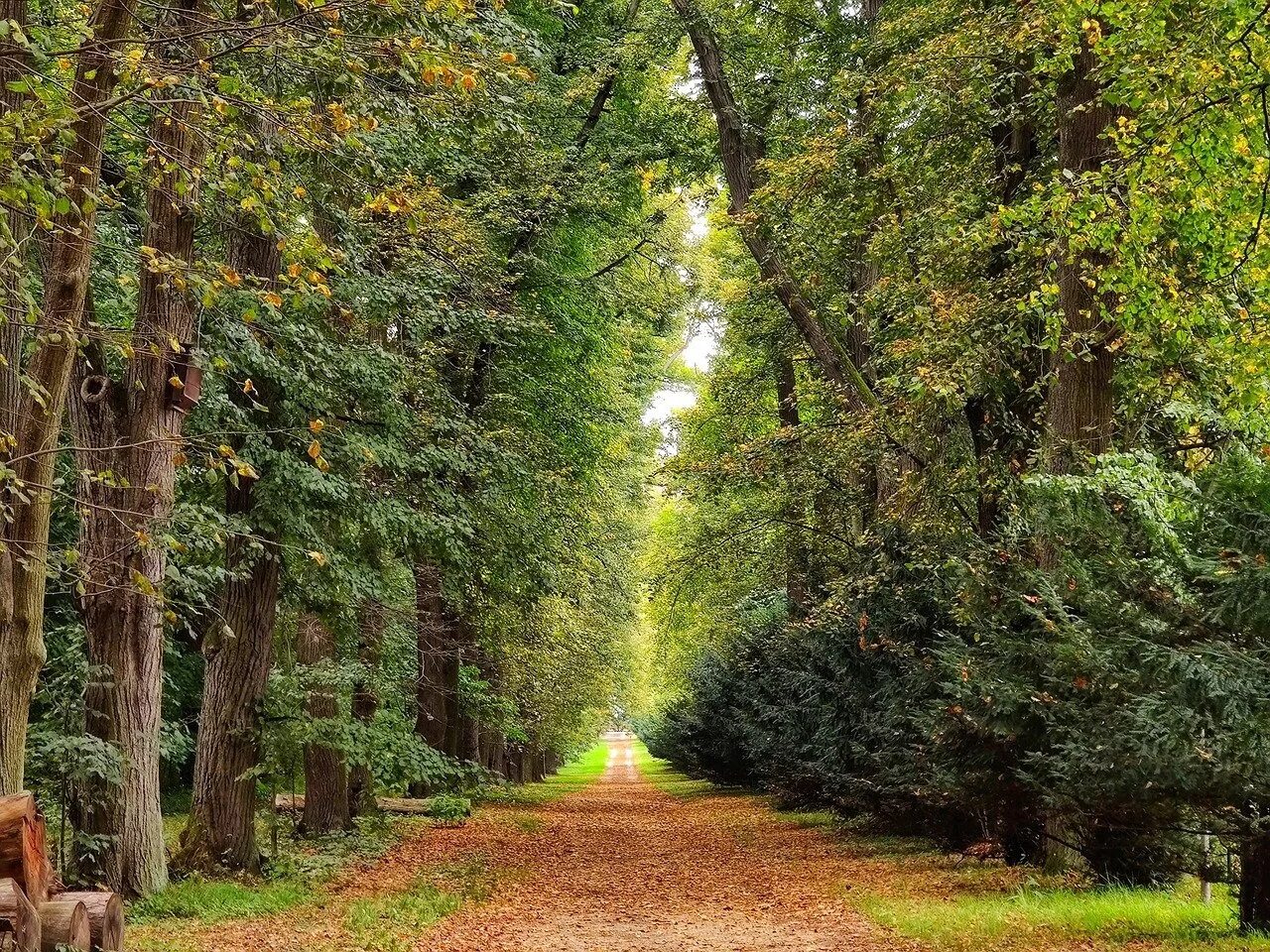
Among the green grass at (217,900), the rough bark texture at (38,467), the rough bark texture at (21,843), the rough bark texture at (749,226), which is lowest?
the green grass at (217,900)

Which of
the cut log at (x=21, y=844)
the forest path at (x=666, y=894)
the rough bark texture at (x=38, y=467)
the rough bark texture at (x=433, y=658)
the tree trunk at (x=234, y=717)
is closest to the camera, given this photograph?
the cut log at (x=21, y=844)

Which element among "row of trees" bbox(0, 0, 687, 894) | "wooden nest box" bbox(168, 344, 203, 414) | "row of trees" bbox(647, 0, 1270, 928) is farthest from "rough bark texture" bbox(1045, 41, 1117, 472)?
"wooden nest box" bbox(168, 344, 203, 414)

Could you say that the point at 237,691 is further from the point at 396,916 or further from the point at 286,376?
the point at 286,376

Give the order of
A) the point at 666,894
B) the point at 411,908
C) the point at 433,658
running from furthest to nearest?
Answer: the point at 433,658 → the point at 666,894 → the point at 411,908

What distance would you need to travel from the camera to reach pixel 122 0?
6.79 m

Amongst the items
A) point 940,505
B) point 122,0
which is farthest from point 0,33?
point 940,505

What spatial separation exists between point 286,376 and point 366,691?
554 cm

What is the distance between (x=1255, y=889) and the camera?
7895 mm

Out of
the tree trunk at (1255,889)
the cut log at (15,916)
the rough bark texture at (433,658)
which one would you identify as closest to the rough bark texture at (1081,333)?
the tree trunk at (1255,889)

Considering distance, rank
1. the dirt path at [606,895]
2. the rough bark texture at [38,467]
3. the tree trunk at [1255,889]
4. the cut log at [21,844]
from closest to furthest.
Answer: the cut log at [21,844] < the rough bark texture at [38,467] < the tree trunk at [1255,889] < the dirt path at [606,895]

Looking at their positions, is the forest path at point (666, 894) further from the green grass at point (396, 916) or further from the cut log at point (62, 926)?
the cut log at point (62, 926)

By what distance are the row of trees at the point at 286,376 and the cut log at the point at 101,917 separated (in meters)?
0.80

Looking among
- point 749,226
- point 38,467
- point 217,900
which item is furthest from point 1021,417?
point 38,467

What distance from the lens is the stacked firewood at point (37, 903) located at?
6141 mm
